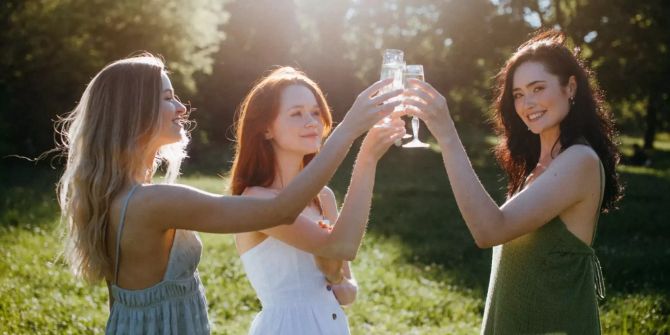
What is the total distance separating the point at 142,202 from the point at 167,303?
500 mm

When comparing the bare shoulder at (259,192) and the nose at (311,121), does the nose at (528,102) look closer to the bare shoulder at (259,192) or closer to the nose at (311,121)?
the nose at (311,121)

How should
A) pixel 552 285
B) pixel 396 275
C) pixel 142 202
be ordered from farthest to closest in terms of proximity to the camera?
1. pixel 396 275
2. pixel 552 285
3. pixel 142 202

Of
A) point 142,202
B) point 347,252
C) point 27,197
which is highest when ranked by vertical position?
point 27,197

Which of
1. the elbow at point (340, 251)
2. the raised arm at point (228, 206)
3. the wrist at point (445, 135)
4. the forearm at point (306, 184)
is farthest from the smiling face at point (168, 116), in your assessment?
the wrist at point (445, 135)

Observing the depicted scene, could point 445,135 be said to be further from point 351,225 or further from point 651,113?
point 651,113

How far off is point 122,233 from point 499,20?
28.8 metres

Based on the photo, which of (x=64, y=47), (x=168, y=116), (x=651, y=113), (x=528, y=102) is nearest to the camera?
(x=168, y=116)

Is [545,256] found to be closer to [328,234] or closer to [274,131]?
[328,234]

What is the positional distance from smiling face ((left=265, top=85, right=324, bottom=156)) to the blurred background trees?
15.4 metres

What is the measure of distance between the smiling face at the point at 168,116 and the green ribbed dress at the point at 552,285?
1.68m

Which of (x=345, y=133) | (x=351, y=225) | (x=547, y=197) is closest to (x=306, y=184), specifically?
(x=345, y=133)

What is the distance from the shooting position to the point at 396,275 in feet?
31.6

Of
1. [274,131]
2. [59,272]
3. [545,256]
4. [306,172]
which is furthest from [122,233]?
[59,272]

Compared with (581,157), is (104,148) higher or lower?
lower
